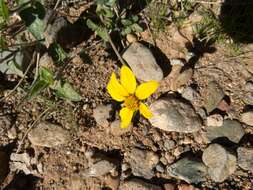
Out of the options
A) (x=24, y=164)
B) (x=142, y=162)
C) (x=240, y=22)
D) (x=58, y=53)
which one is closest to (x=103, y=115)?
(x=142, y=162)

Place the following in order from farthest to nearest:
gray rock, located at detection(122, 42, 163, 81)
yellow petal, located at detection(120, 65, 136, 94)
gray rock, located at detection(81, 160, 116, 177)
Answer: gray rock, located at detection(122, 42, 163, 81) → gray rock, located at detection(81, 160, 116, 177) → yellow petal, located at detection(120, 65, 136, 94)

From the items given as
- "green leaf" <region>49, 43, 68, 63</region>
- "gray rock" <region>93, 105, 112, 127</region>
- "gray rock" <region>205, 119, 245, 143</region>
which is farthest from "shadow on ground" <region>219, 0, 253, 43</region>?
"green leaf" <region>49, 43, 68, 63</region>

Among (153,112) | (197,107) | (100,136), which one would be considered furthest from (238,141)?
(100,136)

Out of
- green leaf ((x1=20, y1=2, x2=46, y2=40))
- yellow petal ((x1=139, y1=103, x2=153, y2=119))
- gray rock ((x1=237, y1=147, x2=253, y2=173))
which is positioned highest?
green leaf ((x1=20, y1=2, x2=46, y2=40))

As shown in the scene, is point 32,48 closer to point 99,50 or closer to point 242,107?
point 99,50

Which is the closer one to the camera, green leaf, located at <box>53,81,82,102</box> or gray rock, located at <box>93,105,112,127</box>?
green leaf, located at <box>53,81,82,102</box>

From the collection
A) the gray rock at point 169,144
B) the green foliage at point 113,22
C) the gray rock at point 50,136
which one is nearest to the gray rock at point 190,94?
the gray rock at point 169,144

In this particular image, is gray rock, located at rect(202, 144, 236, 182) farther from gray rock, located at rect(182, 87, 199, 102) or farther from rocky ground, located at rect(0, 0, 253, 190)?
gray rock, located at rect(182, 87, 199, 102)
